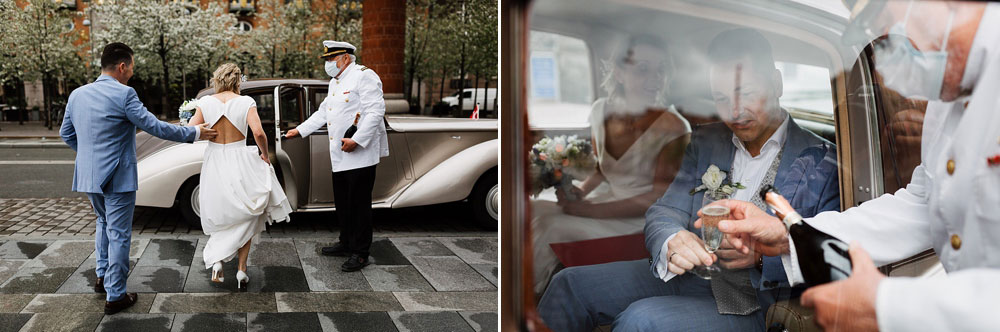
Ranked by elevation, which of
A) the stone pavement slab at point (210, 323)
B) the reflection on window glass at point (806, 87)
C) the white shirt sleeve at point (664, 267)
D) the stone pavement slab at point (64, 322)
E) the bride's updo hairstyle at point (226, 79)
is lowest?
the stone pavement slab at point (210, 323)

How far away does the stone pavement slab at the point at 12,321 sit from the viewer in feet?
13.5

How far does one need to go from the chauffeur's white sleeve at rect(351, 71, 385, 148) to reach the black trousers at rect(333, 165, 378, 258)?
29 cm

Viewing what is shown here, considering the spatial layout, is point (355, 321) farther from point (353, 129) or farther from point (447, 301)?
point (353, 129)

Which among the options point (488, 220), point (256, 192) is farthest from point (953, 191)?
→ point (488, 220)

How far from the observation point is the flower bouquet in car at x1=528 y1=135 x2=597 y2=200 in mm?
1755

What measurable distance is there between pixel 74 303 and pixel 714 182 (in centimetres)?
423

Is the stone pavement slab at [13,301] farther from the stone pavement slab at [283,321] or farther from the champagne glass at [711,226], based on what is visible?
the champagne glass at [711,226]

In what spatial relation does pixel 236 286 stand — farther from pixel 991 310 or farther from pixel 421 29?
pixel 421 29

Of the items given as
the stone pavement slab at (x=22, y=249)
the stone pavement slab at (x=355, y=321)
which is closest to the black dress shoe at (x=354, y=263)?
the stone pavement slab at (x=355, y=321)

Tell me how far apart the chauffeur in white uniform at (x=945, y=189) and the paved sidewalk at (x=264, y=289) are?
3.31 m

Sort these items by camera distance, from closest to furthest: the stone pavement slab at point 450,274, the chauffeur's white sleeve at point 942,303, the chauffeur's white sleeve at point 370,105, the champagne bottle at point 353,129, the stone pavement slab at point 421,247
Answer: the chauffeur's white sleeve at point 942,303, the stone pavement slab at point 450,274, the chauffeur's white sleeve at point 370,105, the champagne bottle at point 353,129, the stone pavement slab at point 421,247

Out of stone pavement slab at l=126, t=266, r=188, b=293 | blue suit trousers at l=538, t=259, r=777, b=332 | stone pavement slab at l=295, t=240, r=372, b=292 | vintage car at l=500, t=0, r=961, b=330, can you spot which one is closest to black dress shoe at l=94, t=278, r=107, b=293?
stone pavement slab at l=126, t=266, r=188, b=293

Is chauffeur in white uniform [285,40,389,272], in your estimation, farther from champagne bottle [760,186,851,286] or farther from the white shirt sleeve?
champagne bottle [760,186,851,286]

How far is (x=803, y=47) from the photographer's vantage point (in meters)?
1.83
